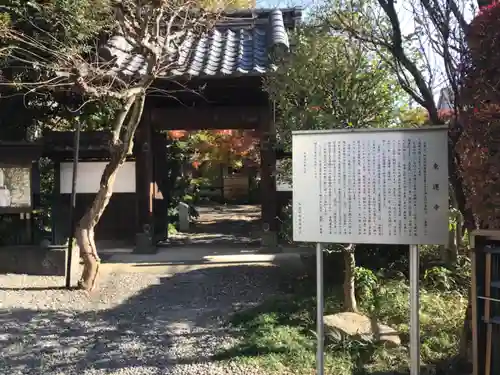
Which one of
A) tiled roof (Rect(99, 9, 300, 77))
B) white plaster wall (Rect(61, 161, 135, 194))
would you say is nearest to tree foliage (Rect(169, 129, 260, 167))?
tiled roof (Rect(99, 9, 300, 77))

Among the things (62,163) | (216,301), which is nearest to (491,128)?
(216,301)

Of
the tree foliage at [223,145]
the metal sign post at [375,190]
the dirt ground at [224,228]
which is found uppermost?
the tree foliage at [223,145]

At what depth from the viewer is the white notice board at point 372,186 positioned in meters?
3.69

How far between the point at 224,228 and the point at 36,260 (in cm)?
637

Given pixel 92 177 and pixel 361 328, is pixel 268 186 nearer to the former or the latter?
pixel 92 177

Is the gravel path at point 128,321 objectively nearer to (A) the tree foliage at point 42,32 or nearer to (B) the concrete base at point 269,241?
(B) the concrete base at point 269,241

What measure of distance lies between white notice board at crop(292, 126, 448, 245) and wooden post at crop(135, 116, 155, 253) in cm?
594

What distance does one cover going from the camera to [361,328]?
5.42m

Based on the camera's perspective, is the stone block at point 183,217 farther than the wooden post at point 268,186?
Yes

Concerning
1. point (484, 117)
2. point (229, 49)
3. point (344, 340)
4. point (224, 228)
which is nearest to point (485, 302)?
point (484, 117)

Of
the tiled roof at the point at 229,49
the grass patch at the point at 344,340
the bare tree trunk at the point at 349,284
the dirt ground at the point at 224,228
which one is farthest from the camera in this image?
the dirt ground at the point at 224,228

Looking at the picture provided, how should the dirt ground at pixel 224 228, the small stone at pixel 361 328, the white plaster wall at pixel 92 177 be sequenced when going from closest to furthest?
the small stone at pixel 361 328, the white plaster wall at pixel 92 177, the dirt ground at pixel 224 228

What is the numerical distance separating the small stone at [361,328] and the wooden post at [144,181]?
15.6ft

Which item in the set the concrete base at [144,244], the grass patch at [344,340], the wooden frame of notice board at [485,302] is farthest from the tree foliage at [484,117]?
the concrete base at [144,244]
